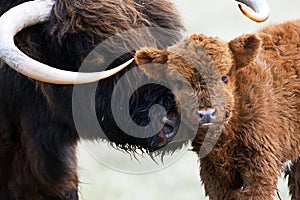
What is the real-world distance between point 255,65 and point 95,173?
4540 millimetres

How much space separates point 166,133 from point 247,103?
0.59 meters

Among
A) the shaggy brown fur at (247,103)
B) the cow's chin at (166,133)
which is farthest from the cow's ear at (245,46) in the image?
the cow's chin at (166,133)

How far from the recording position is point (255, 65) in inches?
218

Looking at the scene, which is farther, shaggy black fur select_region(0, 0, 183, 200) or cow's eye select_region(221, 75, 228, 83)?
shaggy black fur select_region(0, 0, 183, 200)

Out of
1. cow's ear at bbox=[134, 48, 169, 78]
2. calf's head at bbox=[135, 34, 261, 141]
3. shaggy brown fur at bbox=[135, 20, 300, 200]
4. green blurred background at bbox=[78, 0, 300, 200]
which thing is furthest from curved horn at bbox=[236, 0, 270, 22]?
green blurred background at bbox=[78, 0, 300, 200]

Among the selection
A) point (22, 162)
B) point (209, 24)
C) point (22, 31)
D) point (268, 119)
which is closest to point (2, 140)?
point (22, 162)

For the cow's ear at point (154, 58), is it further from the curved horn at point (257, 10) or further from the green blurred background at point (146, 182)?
the green blurred background at point (146, 182)

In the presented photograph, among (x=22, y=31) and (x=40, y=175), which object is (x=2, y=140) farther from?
(x=22, y=31)

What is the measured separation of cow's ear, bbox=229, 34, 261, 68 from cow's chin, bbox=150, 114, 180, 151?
526 mm

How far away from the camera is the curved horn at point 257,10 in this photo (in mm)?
5266

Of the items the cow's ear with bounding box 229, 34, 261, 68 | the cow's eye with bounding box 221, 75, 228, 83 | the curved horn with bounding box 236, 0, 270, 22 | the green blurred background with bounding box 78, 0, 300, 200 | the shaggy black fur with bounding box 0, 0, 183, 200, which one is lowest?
the green blurred background with bounding box 78, 0, 300, 200

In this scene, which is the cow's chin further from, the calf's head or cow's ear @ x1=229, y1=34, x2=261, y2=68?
cow's ear @ x1=229, y1=34, x2=261, y2=68

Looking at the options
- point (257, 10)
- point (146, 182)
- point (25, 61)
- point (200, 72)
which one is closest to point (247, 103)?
point (257, 10)

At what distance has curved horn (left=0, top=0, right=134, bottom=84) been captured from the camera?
501 cm
